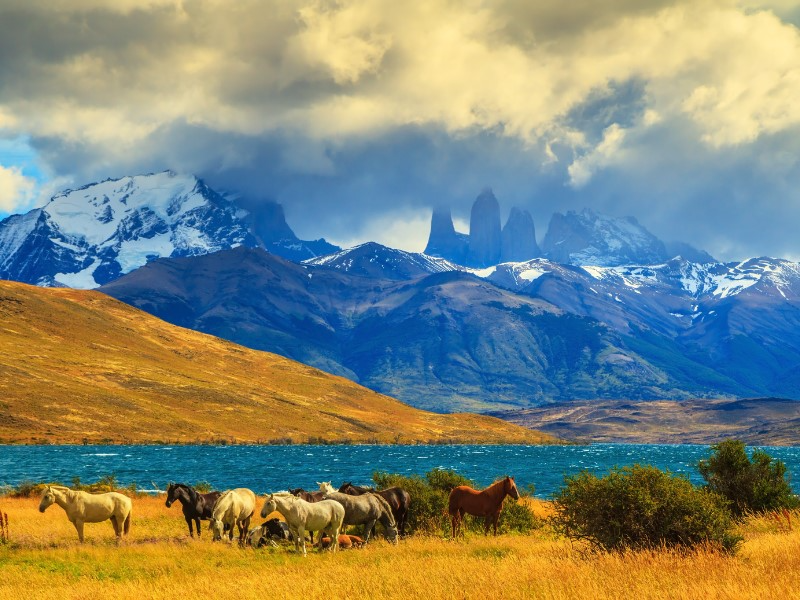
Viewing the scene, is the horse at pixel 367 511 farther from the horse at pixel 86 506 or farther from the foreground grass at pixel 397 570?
the horse at pixel 86 506

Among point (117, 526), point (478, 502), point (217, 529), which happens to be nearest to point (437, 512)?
point (478, 502)

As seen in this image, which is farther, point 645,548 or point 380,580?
point 645,548

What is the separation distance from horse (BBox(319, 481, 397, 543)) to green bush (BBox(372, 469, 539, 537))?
136 inches

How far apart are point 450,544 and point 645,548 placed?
30.2 feet

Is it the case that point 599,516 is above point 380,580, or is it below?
above

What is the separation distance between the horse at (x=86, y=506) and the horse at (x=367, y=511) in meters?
8.68

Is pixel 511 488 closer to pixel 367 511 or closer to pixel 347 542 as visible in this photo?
pixel 367 511

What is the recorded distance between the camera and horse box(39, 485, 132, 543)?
108 ft

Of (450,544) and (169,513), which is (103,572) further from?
(169,513)

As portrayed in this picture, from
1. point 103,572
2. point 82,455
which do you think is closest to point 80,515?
point 103,572

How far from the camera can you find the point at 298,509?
3045 cm

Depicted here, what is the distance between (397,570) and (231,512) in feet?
40.6

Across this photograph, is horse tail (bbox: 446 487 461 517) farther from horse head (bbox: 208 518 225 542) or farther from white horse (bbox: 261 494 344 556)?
horse head (bbox: 208 518 225 542)

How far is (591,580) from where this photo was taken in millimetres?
19844
